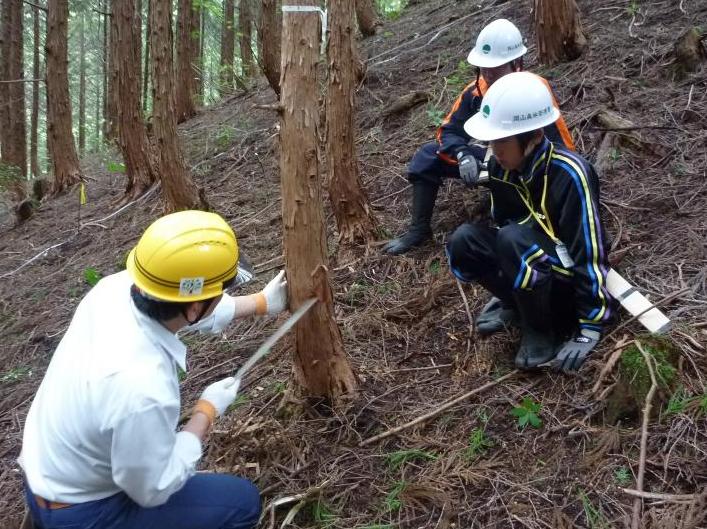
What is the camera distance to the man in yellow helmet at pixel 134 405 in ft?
6.57

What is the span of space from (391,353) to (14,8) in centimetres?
Answer: 1157

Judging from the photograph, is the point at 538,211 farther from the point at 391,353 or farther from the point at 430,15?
the point at 430,15

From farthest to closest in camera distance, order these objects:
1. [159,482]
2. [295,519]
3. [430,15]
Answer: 1. [430,15]
2. [295,519]
3. [159,482]

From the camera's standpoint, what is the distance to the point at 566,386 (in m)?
2.99

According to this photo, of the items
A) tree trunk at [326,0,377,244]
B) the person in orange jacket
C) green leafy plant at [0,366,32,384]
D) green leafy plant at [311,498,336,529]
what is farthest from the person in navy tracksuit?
green leafy plant at [0,366,32,384]

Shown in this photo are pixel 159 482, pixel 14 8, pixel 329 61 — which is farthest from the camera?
pixel 14 8

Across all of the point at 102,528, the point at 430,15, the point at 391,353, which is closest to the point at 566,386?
the point at 391,353

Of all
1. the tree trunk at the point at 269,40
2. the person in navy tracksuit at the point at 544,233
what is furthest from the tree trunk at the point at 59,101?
the person in navy tracksuit at the point at 544,233

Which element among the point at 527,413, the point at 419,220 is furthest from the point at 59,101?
the point at 527,413

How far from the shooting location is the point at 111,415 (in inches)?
77.5

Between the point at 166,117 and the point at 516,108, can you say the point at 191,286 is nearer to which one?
the point at 516,108

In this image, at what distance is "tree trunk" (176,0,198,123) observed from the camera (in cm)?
1038

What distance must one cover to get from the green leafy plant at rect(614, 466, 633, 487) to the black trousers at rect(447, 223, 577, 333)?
85 centimetres

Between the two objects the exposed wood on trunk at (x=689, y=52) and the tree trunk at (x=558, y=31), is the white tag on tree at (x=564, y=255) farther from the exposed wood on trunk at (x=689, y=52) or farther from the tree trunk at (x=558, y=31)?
the tree trunk at (x=558, y=31)
